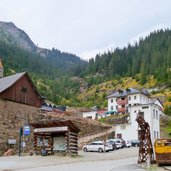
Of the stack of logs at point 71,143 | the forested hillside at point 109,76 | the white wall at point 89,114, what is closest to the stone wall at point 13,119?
the stack of logs at point 71,143

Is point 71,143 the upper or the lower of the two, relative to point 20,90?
lower

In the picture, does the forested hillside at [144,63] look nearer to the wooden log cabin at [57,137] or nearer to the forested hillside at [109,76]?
the forested hillside at [109,76]

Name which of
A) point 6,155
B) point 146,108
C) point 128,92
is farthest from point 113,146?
point 128,92

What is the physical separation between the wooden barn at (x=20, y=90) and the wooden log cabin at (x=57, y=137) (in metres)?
4.99

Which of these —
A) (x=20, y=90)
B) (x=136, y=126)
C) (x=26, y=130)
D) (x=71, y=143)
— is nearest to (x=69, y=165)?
(x=71, y=143)

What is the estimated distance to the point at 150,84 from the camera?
143m

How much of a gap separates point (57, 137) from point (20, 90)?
7.83 meters

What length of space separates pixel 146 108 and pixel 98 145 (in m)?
23.3

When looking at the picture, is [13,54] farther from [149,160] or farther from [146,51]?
[149,160]

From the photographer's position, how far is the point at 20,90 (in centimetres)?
4069

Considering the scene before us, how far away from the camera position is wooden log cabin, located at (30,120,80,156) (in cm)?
3466

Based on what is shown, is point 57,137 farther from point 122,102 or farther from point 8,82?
point 122,102

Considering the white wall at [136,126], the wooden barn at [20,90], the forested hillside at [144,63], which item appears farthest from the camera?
the forested hillside at [144,63]

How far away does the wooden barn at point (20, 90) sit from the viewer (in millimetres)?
38812
